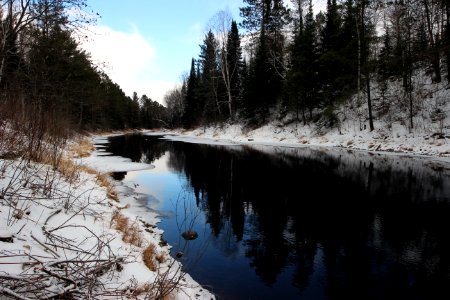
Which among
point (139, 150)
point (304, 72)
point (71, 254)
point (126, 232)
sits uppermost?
point (304, 72)

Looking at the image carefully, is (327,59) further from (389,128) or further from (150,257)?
(150,257)

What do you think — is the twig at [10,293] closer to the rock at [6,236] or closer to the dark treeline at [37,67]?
the rock at [6,236]

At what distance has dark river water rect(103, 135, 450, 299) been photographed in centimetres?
510

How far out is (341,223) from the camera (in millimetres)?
7809

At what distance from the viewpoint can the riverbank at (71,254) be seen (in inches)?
105

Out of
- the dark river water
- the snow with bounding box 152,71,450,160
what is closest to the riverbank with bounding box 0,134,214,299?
the dark river water

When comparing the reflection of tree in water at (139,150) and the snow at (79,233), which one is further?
the reflection of tree in water at (139,150)

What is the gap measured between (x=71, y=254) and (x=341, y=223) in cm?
606

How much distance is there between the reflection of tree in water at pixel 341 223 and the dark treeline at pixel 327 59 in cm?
1126

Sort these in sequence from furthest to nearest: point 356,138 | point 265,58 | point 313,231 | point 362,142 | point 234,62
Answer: point 234,62
point 265,58
point 356,138
point 362,142
point 313,231

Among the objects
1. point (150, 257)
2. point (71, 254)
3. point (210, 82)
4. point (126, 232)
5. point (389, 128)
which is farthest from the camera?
point (210, 82)

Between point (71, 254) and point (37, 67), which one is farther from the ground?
point (37, 67)

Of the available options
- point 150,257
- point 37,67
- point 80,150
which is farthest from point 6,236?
point 80,150

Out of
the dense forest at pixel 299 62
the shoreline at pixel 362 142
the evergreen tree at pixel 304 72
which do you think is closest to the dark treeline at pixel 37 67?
the dense forest at pixel 299 62
